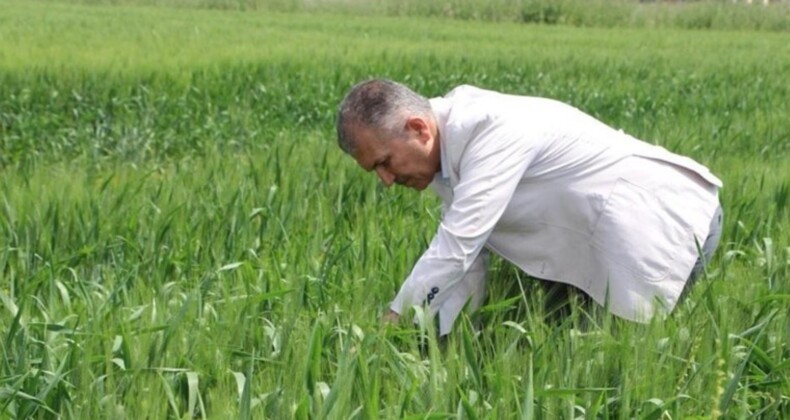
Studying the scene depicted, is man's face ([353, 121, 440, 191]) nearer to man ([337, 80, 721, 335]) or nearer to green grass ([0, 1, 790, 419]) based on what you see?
man ([337, 80, 721, 335])

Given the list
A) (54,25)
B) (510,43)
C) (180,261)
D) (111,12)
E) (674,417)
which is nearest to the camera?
(674,417)

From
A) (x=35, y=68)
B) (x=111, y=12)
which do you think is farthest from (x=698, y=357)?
(x=111, y=12)

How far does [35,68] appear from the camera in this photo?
8445mm

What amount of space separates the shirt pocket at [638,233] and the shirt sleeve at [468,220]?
338 mm

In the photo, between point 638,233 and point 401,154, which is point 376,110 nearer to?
point 401,154

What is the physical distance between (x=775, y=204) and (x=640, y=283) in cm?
118

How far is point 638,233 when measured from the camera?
10.5 ft

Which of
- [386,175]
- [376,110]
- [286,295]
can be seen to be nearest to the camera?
[286,295]

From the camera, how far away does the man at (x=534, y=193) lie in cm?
293

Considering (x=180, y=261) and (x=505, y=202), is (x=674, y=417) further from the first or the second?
(x=180, y=261)

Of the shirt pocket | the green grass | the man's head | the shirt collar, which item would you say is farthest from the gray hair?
the shirt pocket

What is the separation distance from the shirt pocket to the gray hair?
588 millimetres

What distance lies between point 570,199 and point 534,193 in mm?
94

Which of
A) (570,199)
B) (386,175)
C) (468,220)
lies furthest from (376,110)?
(570,199)
